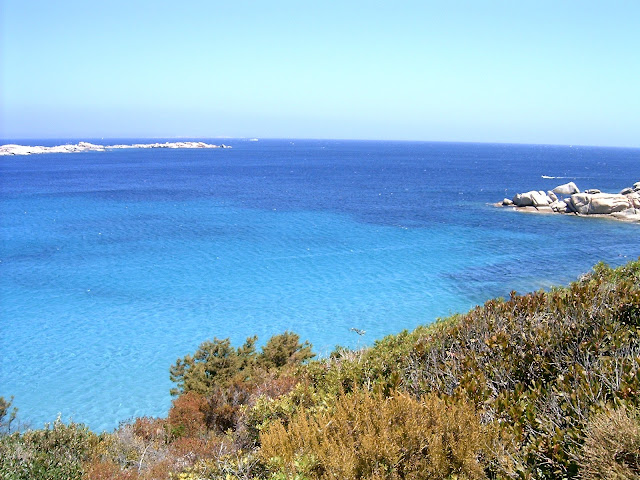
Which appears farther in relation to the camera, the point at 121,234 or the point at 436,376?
the point at 121,234

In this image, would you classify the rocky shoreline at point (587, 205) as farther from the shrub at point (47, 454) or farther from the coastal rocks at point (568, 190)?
the shrub at point (47, 454)

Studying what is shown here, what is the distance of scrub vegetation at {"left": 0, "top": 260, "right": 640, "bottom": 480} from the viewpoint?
13.7 ft

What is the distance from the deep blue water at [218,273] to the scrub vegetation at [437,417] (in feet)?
23.9

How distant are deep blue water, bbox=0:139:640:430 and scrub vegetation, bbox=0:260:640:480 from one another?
729cm

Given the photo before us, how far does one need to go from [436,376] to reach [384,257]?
24.1 meters

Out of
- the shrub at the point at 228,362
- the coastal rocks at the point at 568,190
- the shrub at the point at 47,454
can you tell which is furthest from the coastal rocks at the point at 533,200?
the shrub at the point at 47,454

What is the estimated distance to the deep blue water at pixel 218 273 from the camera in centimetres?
1728

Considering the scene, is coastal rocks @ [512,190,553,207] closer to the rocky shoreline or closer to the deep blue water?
the rocky shoreline

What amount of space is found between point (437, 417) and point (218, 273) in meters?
23.2

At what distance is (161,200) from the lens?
172 ft

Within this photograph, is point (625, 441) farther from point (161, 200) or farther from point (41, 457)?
point (161, 200)

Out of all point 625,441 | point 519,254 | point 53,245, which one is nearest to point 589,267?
point 519,254

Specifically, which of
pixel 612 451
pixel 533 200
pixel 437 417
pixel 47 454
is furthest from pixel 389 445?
pixel 533 200

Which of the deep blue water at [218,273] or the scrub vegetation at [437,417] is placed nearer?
the scrub vegetation at [437,417]
